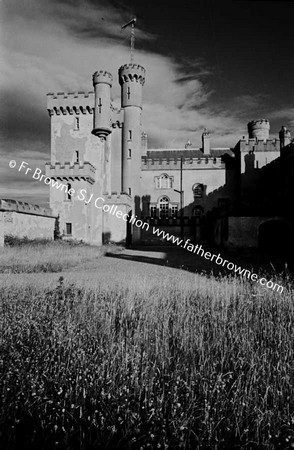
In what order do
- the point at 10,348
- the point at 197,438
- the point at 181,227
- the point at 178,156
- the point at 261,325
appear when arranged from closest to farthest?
1. the point at 197,438
2. the point at 10,348
3. the point at 261,325
4. the point at 181,227
5. the point at 178,156

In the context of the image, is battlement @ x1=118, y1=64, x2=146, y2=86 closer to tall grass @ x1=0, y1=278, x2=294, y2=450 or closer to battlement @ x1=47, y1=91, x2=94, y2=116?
battlement @ x1=47, y1=91, x2=94, y2=116

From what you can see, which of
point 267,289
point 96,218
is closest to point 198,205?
point 96,218

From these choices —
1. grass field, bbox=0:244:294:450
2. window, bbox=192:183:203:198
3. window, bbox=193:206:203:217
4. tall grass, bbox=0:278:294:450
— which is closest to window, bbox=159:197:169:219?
window, bbox=193:206:203:217

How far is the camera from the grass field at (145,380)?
6.95 feet

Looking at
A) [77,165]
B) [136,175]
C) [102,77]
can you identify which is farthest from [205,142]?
[77,165]

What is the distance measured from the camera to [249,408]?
2430 mm

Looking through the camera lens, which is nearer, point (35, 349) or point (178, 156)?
point (35, 349)

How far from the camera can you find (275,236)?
22.8m

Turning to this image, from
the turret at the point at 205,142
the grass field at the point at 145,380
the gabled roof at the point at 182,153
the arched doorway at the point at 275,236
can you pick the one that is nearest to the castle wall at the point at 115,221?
the gabled roof at the point at 182,153

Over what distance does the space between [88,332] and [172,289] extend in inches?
111

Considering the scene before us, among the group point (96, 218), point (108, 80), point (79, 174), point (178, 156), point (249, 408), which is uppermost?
point (108, 80)

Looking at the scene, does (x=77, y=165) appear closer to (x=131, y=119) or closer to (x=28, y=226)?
(x=28, y=226)

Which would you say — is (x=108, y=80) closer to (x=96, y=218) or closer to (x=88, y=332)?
(x=96, y=218)

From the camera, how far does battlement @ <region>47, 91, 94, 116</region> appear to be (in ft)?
98.1
